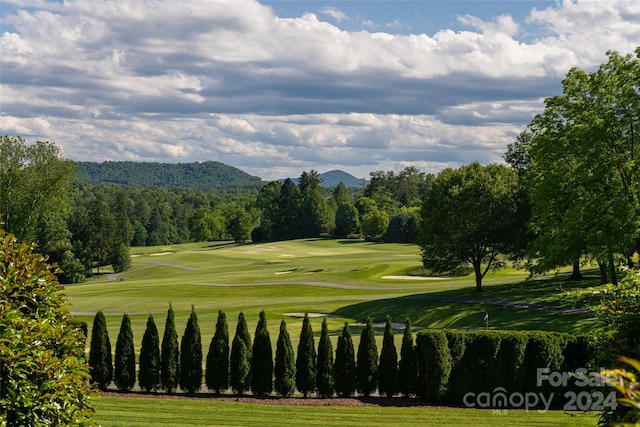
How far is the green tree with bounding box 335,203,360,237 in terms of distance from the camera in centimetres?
12525

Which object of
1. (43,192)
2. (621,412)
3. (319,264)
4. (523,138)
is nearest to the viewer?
(621,412)

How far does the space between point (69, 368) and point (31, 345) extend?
784 mm

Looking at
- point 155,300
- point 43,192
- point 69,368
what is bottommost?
point 155,300

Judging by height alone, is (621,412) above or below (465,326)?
above

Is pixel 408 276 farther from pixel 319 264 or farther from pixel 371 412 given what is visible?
pixel 371 412

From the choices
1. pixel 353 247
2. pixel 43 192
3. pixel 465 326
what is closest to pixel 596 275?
pixel 465 326

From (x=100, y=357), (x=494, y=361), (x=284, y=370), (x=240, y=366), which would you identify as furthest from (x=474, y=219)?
(x=100, y=357)

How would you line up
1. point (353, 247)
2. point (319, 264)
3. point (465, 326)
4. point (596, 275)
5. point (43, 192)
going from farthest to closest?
point (353, 247)
point (319, 264)
point (43, 192)
point (596, 275)
point (465, 326)

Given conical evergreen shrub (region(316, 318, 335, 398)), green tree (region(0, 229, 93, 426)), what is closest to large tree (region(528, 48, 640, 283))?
conical evergreen shrub (region(316, 318, 335, 398))

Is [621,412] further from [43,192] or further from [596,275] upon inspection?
[43,192]

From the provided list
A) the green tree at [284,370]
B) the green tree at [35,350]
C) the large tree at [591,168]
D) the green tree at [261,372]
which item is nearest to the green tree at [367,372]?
the green tree at [284,370]

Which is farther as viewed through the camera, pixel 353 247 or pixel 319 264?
pixel 353 247

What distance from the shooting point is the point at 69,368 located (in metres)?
8.23

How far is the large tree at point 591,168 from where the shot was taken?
1270 inches
